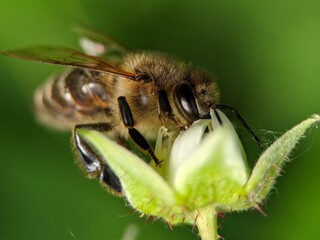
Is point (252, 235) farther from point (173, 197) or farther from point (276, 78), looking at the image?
point (173, 197)

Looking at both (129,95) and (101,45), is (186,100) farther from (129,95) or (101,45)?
(101,45)

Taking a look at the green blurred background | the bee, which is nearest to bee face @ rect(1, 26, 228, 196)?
the bee

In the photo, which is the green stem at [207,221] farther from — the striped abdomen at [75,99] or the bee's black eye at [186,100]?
the striped abdomen at [75,99]

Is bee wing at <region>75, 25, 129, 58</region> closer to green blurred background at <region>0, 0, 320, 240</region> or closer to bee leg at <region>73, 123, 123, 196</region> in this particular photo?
bee leg at <region>73, 123, 123, 196</region>

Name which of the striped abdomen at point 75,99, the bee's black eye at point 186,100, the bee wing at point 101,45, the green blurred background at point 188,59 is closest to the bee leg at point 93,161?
the striped abdomen at point 75,99

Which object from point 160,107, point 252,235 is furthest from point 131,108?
point 252,235
